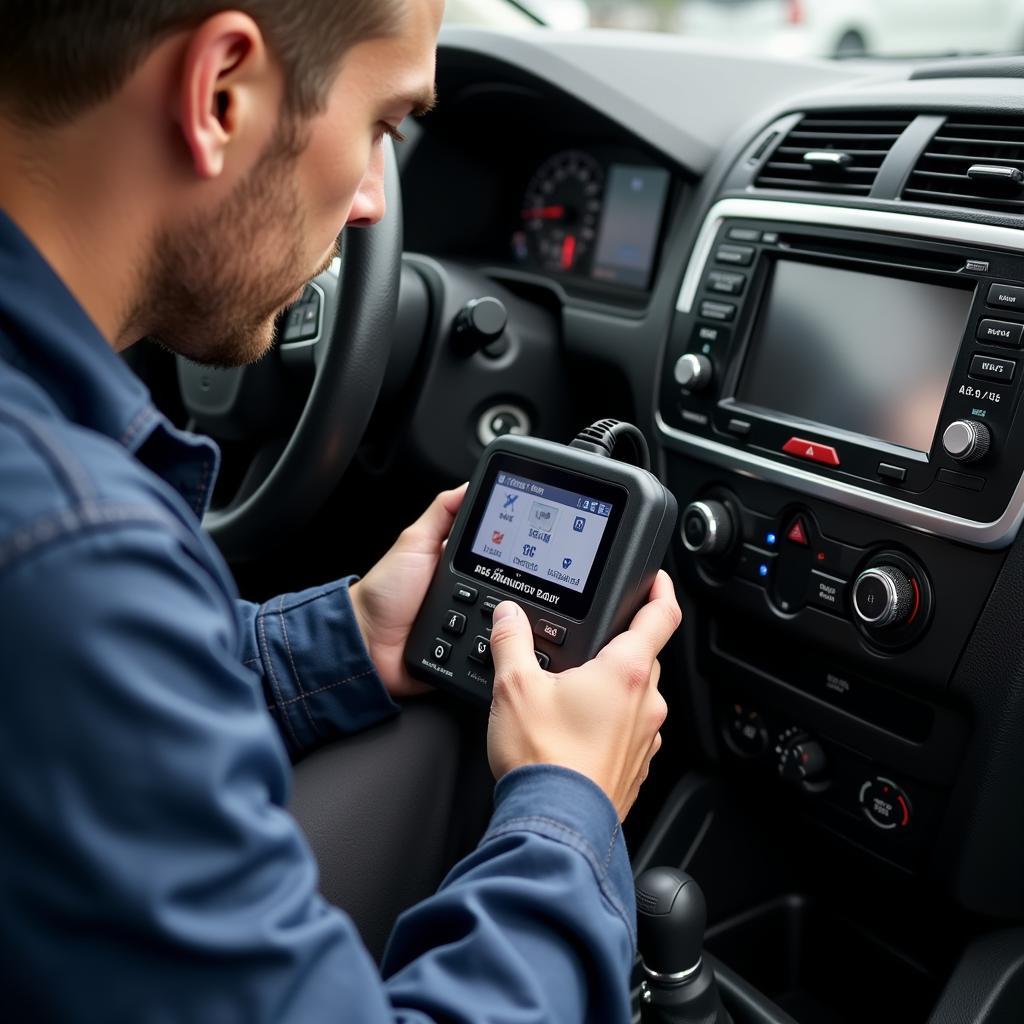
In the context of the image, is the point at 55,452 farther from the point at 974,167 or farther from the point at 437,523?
the point at 974,167

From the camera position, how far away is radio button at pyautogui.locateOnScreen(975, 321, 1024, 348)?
41.3 inches

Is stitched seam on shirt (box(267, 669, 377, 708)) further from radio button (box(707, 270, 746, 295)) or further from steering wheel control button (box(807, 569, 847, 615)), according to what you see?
radio button (box(707, 270, 746, 295))

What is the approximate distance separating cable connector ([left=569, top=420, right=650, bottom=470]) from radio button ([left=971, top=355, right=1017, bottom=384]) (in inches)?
12.6

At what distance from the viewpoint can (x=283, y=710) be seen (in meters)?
1.06

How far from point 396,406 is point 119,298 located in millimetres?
887

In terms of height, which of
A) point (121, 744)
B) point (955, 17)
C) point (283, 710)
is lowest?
point (283, 710)

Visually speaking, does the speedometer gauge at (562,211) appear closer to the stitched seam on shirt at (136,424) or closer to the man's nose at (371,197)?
the man's nose at (371,197)

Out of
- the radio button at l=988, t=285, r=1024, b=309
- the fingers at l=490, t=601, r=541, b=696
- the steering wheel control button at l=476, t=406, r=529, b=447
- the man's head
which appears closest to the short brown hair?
the man's head

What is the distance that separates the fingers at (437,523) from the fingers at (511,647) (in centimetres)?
16

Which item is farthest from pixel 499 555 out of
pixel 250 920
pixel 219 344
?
pixel 250 920

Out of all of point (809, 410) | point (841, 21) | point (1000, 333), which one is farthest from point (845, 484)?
point (841, 21)

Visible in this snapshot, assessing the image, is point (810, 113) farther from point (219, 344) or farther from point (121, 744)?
point (121, 744)

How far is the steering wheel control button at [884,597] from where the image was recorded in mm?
1127

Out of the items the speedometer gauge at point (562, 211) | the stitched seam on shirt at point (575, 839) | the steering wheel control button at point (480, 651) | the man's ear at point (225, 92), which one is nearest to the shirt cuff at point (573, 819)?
the stitched seam on shirt at point (575, 839)
